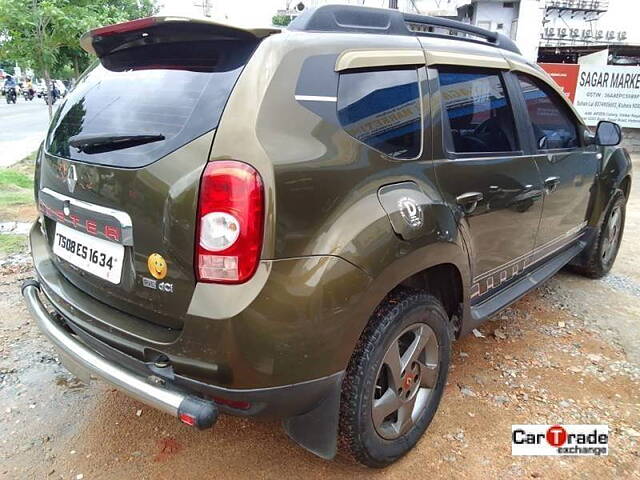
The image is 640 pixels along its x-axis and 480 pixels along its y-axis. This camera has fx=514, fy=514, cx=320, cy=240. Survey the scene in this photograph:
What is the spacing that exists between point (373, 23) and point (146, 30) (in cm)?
94

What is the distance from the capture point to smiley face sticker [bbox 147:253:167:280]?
173 cm

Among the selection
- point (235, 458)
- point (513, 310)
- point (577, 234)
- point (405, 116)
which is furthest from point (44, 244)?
point (577, 234)

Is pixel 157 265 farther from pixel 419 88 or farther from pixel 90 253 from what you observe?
pixel 419 88

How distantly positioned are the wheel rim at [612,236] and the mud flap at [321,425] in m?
3.49

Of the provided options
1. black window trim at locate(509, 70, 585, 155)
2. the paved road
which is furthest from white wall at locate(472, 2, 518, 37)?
black window trim at locate(509, 70, 585, 155)

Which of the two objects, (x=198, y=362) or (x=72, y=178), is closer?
(x=198, y=362)

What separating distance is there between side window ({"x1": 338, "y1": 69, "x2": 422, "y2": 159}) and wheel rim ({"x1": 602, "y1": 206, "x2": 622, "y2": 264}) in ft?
9.91

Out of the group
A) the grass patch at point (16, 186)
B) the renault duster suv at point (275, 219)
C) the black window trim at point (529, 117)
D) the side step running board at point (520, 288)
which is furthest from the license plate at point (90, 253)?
the grass patch at point (16, 186)

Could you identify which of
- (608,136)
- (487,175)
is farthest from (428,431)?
(608,136)

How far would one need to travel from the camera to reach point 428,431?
8.18 ft

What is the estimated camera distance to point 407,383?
7.31ft

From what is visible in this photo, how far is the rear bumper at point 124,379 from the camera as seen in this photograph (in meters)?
1.67

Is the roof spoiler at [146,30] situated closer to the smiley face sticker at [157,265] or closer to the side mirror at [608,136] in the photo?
the smiley face sticker at [157,265]

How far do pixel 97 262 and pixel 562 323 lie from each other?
3191 millimetres
